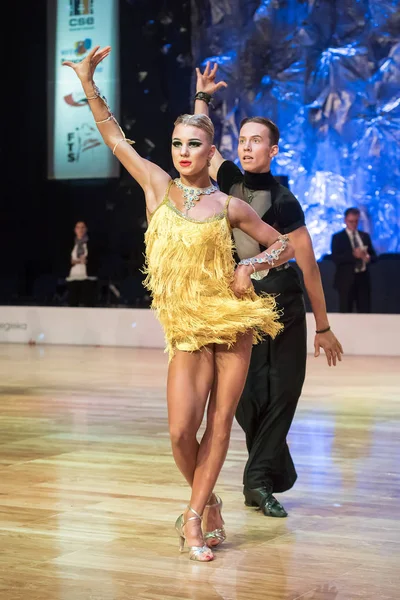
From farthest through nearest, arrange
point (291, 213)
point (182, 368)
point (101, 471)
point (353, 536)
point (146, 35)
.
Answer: point (146, 35)
point (101, 471)
point (291, 213)
point (353, 536)
point (182, 368)

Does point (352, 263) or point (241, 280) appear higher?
point (241, 280)

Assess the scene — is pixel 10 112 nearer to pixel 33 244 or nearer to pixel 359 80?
pixel 33 244

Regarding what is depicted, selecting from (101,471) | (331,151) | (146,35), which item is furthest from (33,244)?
(101,471)

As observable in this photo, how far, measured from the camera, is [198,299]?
3.38m

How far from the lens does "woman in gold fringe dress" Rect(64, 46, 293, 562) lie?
3367 millimetres

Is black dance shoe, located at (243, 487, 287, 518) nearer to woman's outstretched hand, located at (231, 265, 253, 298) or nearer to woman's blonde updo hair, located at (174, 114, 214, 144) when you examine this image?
woman's outstretched hand, located at (231, 265, 253, 298)

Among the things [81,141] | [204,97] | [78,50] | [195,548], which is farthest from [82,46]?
[195,548]

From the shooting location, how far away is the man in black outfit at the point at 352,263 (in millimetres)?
12305

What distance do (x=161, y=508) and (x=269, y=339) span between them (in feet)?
2.57

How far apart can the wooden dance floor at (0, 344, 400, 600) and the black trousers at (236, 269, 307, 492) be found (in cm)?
17

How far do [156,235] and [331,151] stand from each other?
10.2m

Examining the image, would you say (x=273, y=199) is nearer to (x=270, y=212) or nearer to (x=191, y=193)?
(x=270, y=212)

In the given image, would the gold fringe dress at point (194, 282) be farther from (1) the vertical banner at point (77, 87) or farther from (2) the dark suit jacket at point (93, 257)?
(1) the vertical banner at point (77, 87)

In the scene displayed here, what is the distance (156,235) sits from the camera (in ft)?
11.3
